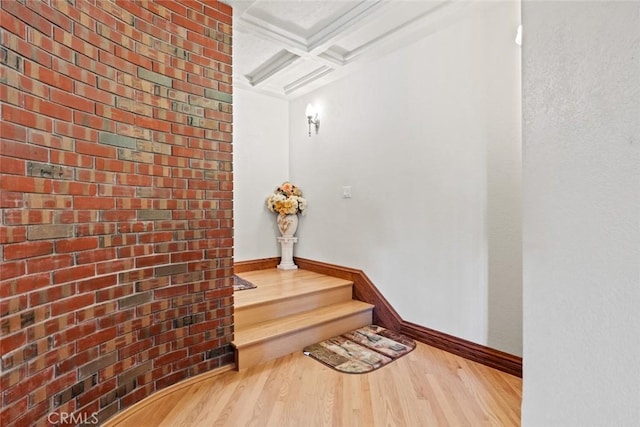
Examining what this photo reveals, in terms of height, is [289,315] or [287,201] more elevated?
[287,201]

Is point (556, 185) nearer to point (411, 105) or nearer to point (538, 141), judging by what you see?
point (538, 141)

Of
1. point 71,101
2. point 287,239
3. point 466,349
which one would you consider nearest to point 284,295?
point 287,239

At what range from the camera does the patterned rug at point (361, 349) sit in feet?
7.25

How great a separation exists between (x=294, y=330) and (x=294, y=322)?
5.5 inches

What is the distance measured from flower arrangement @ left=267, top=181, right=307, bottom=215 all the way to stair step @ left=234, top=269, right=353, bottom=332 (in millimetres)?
715

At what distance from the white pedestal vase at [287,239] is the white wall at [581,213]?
320cm

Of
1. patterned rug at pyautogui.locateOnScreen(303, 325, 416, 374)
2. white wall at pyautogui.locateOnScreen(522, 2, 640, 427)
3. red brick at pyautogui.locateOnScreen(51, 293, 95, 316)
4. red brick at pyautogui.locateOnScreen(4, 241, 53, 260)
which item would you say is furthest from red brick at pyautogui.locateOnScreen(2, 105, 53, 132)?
patterned rug at pyautogui.locateOnScreen(303, 325, 416, 374)

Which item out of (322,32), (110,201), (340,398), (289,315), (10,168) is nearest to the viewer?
(10,168)

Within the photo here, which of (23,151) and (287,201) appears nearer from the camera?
(23,151)

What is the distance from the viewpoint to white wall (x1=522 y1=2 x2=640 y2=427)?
1.65 ft

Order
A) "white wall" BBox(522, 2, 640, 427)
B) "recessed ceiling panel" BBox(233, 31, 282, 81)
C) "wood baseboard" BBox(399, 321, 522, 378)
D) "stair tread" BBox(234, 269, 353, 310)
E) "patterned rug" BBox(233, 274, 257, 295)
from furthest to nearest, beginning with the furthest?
"patterned rug" BBox(233, 274, 257, 295) < "recessed ceiling panel" BBox(233, 31, 282, 81) < "stair tread" BBox(234, 269, 353, 310) < "wood baseboard" BBox(399, 321, 522, 378) < "white wall" BBox(522, 2, 640, 427)

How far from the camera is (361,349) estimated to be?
2449 millimetres

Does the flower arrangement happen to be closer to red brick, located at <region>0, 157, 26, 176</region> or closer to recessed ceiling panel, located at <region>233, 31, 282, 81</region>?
recessed ceiling panel, located at <region>233, 31, 282, 81</region>

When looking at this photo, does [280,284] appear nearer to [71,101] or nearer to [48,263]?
[48,263]
